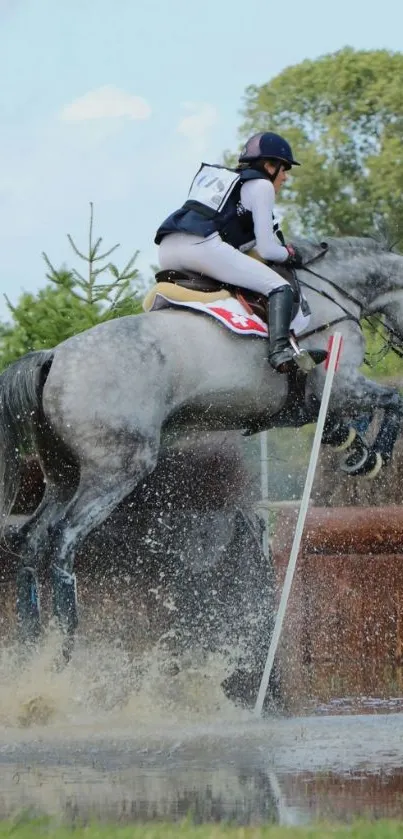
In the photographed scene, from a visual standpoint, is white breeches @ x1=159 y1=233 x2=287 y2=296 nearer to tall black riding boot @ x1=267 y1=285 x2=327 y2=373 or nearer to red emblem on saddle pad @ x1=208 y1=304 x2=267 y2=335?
tall black riding boot @ x1=267 y1=285 x2=327 y2=373

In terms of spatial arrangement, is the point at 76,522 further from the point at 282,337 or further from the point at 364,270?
the point at 364,270

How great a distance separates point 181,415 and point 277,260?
1.06 m

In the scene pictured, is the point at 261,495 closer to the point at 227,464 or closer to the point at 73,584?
the point at 227,464

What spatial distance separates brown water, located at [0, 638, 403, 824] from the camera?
534cm

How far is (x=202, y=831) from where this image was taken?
4.62 m

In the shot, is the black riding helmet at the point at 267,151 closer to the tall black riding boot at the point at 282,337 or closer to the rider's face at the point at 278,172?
the rider's face at the point at 278,172

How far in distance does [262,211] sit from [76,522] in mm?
2076

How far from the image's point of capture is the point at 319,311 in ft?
31.3

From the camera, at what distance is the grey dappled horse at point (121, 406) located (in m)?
8.66

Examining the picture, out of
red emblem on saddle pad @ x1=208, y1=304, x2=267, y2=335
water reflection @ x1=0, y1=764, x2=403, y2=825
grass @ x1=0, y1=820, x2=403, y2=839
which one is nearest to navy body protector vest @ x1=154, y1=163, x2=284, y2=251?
red emblem on saddle pad @ x1=208, y1=304, x2=267, y2=335

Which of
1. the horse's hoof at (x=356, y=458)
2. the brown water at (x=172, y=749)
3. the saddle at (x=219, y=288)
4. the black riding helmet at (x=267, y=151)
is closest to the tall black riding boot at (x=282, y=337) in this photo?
the saddle at (x=219, y=288)

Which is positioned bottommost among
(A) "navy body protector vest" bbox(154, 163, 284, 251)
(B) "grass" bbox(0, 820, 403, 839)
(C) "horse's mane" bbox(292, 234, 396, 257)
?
(B) "grass" bbox(0, 820, 403, 839)

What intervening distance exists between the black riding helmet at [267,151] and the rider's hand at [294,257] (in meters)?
0.43

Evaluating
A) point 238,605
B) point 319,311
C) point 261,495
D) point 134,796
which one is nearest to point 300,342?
point 319,311
